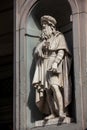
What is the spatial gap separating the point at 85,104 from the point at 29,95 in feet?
5.25

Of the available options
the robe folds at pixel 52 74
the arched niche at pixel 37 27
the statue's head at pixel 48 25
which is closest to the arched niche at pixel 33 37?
the arched niche at pixel 37 27

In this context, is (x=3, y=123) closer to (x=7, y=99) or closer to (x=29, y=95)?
(x=7, y=99)

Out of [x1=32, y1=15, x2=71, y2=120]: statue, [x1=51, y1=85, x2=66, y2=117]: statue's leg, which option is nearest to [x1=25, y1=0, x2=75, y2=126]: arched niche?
[x1=32, y1=15, x2=71, y2=120]: statue

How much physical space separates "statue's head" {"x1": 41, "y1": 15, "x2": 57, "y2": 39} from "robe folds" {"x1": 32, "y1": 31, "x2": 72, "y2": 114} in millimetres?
163

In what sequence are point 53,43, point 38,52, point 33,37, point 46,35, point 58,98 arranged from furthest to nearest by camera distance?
1. point 33,37
2. point 46,35
3. point 38,52
4. point 53,43
5. point 58,98

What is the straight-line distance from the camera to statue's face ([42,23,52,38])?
14.9m

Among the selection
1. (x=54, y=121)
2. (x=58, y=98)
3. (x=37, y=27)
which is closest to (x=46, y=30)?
(x=37, y=27)

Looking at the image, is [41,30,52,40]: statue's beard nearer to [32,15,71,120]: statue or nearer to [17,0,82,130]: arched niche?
[32,15,71,120]: statue

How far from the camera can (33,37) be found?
15.4 meters

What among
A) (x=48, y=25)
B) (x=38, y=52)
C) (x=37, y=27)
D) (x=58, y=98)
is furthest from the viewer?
(x=37, y=27)

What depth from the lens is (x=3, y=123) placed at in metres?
17.7

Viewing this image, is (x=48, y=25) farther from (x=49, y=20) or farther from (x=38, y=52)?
(x=38, y=52)

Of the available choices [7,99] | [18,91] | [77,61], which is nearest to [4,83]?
[7,99]

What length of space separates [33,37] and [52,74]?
4.43ft
